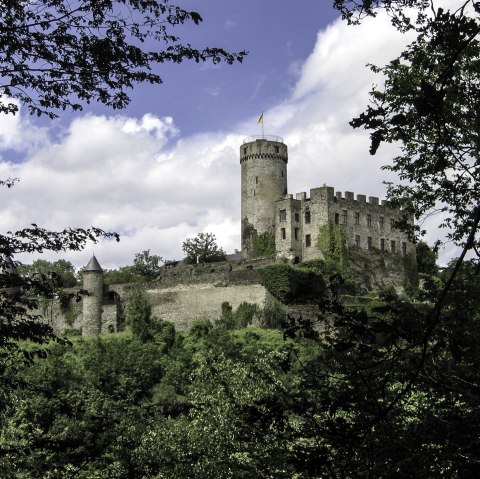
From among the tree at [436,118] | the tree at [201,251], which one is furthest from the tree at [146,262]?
the tree at [436,118]

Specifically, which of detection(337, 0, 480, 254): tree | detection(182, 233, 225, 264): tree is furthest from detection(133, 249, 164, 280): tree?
detection(337, 0, 480, 254): tree

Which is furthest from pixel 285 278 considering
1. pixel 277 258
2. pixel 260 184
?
pixel 260 184

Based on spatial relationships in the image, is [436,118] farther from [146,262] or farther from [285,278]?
[146,262]

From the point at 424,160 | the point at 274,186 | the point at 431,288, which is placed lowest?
the point at 431,288

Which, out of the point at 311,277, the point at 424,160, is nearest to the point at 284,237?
the point at 311,277

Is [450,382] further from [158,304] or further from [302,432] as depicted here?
[158,304]

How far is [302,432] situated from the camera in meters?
9.10

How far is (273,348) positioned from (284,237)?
1384cm

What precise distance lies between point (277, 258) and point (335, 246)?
402 centimetres

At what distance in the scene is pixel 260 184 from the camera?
190ft

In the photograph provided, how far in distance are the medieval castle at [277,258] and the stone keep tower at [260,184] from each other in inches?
7.5

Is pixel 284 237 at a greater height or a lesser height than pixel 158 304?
greater

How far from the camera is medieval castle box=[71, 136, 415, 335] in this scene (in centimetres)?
5094

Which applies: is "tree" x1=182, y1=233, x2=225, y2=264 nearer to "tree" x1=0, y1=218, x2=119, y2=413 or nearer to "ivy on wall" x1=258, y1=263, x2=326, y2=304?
"ivy on wall" x1=258, y1=263, x2=326, y2=304
